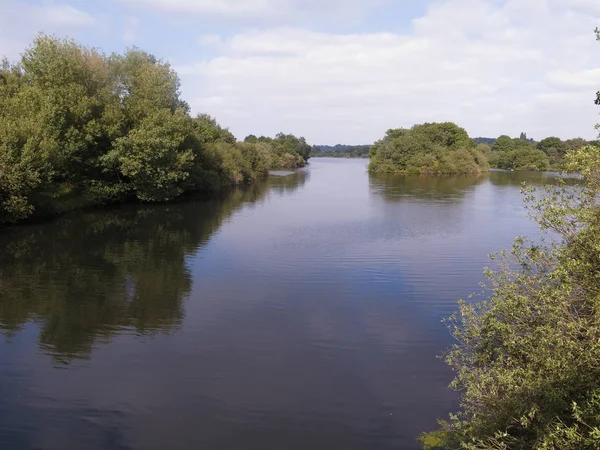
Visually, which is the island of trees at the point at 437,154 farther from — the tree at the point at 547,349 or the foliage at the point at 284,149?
the tree at the point at 547,349

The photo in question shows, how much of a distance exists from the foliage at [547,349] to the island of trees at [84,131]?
28.3 metres

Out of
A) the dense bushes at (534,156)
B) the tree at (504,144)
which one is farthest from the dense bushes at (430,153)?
the tree at (504,144)

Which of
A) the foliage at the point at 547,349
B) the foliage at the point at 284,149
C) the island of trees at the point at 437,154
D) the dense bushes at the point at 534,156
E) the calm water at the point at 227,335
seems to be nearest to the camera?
the foliage at the point at 547,349

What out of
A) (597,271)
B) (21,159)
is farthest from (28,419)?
(21,159)

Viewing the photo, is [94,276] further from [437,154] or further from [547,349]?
[437,154]

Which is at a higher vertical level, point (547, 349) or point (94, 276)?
point (547, 349)

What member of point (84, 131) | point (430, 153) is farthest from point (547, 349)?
point (430, 153)

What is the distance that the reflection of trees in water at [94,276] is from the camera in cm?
1631

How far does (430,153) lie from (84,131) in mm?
79884

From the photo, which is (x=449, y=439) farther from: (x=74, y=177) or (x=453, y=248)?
(x=74, y=177)

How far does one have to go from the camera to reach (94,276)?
2205 cm

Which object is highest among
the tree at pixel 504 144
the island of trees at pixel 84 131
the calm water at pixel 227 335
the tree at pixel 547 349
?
the tree at pixel 504 144

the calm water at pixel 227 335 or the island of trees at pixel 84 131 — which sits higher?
the island of trees at pixel 84 131

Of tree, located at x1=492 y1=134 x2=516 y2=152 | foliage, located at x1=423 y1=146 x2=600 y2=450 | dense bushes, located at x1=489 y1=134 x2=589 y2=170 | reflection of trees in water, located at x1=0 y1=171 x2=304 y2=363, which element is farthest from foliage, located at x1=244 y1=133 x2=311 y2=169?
foliage, located at x1=423 y1=146 x2=600 y2=450
